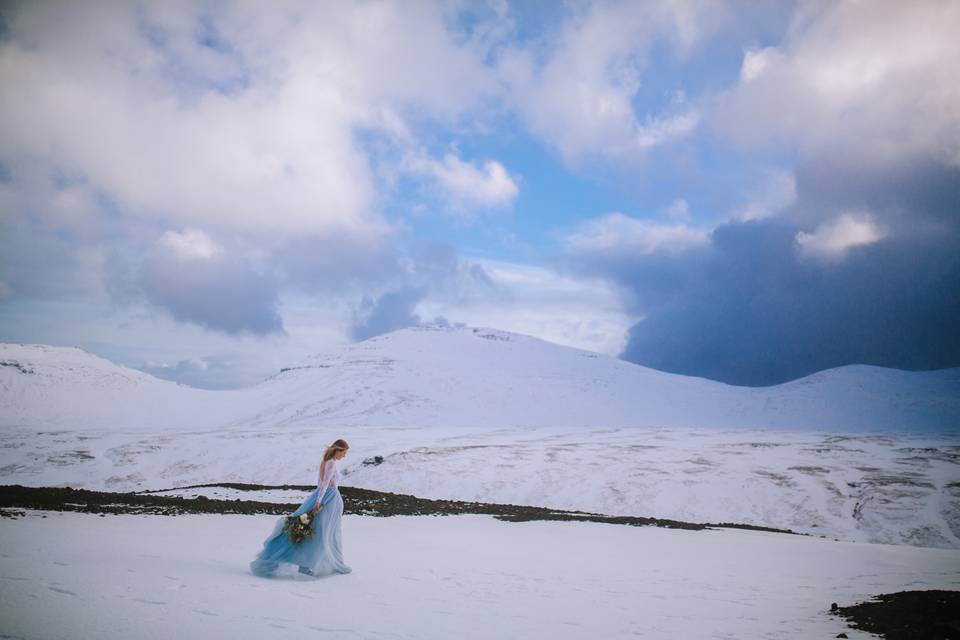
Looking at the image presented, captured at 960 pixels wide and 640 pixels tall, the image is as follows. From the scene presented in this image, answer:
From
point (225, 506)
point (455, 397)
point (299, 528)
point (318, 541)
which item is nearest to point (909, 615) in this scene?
point (318, 541)

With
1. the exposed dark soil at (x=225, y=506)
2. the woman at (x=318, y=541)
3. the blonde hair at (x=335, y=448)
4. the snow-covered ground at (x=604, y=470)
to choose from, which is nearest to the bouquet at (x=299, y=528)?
the woman at (x=318, y=541)

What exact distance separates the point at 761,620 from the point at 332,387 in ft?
346

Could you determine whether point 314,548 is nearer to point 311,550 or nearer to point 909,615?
point 311,550

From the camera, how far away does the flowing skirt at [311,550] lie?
1088 centimetres

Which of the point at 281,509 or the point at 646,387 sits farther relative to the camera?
the point at 646,387

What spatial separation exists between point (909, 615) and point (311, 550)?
1062cm

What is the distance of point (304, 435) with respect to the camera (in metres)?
62.8

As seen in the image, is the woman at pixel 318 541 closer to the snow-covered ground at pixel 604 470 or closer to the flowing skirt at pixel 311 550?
the flowing skirt at pixel 311 550

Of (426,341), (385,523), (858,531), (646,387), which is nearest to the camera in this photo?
(385,523)

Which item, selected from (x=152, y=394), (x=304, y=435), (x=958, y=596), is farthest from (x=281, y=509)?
(x=152, y=394)

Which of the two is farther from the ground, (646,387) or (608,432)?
(646,387)

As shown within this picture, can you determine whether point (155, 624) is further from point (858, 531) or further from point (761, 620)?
point (858, 531)

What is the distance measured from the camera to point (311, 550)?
36.1 feet

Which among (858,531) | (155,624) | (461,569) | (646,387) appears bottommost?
(858,531)
